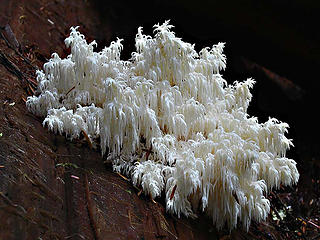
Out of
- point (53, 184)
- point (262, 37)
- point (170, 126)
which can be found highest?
point (262, 37)

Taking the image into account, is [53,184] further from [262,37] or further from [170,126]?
[262,37]

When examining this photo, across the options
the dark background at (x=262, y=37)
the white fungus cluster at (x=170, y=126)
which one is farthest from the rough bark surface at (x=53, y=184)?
the dark background at (x=262, y=37)

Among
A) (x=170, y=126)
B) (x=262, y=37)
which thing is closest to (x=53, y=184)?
(x=170, y=126)

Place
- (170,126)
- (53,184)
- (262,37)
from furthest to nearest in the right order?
(262,37)
(170,126)
(53,184)

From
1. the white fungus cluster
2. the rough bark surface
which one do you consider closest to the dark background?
the rough bark surface

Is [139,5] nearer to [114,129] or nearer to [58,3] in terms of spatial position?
[58,3]

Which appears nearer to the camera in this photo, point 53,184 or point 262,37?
point 53,184

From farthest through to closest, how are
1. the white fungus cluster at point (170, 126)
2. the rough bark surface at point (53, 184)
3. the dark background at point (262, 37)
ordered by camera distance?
the dark background at point (262, 37) → the white fungus cluster at point (170, 126) → the rough bark surface at point (53, 184)

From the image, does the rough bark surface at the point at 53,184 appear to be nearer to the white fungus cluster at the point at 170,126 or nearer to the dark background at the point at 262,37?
the white fungus cluster at the point at 170,126

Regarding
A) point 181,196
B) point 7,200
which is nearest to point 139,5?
point 181,196

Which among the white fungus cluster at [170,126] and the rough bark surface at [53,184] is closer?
the rough bark surface at [53,184]
